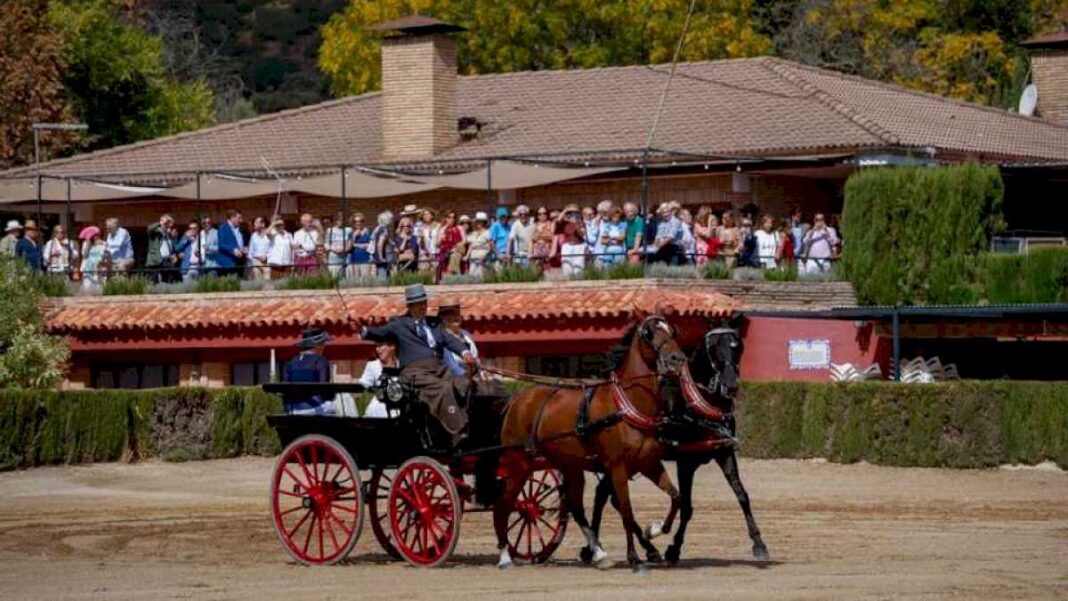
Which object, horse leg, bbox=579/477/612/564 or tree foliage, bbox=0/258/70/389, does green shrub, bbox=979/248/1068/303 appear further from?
horse leg, bbox=579/477/612/564

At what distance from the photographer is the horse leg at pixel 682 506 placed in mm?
19594

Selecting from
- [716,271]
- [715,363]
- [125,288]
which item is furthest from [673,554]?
[125,288]

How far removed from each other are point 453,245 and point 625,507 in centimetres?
1852

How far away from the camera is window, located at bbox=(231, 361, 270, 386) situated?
3994cm

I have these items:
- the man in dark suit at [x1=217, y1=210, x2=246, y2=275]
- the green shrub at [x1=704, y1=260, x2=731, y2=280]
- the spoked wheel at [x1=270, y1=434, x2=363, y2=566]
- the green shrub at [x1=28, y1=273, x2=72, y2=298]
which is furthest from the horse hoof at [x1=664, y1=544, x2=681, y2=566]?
the green shrub at [x1=28, y1=273, x2=72, y2=298]

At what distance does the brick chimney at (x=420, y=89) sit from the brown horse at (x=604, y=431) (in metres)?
24.8

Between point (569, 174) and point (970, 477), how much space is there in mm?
10809

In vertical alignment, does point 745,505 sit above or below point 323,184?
below

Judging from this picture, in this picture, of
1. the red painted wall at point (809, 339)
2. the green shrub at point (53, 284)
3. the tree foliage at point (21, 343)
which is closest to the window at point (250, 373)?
the tree foliage at point (21, 343)

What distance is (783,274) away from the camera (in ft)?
122

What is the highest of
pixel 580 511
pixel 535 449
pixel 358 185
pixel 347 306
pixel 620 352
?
pixel 358 185

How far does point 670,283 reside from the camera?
1394 inches

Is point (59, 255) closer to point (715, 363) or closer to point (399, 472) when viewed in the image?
point (399, 472)

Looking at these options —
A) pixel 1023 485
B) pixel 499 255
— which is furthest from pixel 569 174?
pixel 1023 485
